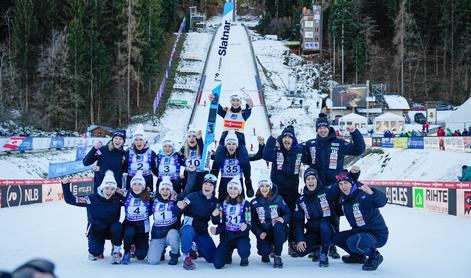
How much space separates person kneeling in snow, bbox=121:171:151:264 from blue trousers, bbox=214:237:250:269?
106cm

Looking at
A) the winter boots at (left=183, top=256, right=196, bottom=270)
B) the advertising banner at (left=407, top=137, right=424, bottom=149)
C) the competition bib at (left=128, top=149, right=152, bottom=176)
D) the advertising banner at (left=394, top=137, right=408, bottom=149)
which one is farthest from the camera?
the advertising banner at (left=394, top=137, right=408, bottom=149)

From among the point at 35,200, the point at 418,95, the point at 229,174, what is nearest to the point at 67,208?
the point at 35,200

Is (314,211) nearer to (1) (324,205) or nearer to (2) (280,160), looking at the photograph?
(1) (324,205)

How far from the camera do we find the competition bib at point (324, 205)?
19.4 feet

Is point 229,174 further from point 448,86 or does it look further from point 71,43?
point 448,86

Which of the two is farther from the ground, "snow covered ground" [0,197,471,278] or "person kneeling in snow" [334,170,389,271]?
"person kneeling in snow" [334,170,389,271]

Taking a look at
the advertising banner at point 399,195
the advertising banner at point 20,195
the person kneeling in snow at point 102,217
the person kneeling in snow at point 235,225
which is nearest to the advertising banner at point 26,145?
the advertising banner at point 20,195

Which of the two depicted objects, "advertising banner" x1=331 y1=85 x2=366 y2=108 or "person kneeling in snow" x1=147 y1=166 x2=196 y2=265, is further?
"advertising banner" x1=331 y1=85 x2=366 y2=108

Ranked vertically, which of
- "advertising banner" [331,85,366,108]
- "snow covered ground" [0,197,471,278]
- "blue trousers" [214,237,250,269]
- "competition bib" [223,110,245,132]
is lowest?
"snow covered ground" [0,197,471,278]

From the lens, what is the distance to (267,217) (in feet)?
19.1

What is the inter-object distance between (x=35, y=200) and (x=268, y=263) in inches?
394

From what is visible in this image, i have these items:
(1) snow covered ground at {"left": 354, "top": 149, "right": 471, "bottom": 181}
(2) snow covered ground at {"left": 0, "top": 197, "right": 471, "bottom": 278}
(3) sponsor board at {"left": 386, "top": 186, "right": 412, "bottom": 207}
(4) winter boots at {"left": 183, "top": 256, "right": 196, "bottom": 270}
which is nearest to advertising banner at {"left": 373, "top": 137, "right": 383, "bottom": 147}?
(1) snow covered ground at {"left": 354, "top": 149, "right": 471, "bottom": 181}

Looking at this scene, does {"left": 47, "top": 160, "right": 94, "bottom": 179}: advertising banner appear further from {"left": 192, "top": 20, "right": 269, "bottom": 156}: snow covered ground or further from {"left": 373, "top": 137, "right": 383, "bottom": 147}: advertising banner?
{"left": 373, "top": 137, "right": 383, "bottom": 147}: advertising banner

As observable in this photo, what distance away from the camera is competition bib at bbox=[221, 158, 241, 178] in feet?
21.6
